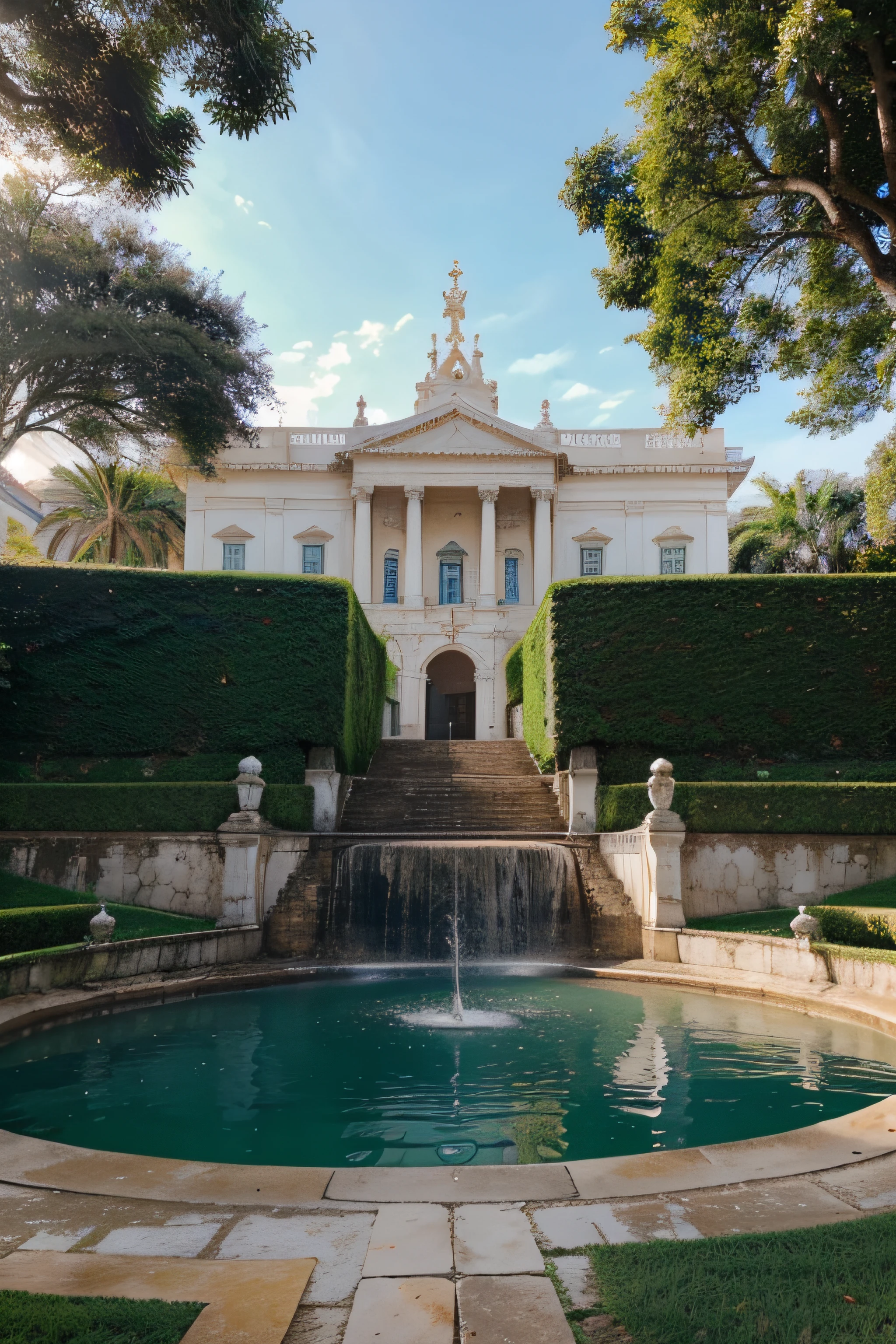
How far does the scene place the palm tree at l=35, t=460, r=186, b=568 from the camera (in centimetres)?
3341

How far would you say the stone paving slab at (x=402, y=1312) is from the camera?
117 inches

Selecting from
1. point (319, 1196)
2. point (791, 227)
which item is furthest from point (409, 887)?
point (791, 227)

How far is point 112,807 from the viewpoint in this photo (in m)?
14.8

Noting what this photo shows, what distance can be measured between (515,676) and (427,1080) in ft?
73.3

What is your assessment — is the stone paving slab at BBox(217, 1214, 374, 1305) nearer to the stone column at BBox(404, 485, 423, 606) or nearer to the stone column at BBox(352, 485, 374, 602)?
the stone column at BBox(404, 485, 423, 606)

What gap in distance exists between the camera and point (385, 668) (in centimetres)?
2825

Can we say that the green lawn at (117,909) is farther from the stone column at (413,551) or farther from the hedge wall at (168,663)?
the stone column at (413,551)

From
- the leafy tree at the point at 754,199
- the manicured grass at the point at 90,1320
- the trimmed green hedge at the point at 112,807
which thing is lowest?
the manicured grass at the point at 90,1320

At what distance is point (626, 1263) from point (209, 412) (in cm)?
2018

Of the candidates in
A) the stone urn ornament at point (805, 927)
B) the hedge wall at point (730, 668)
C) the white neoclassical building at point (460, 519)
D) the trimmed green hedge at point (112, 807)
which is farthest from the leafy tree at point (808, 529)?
the trimmed green hedge at point (112, 807)

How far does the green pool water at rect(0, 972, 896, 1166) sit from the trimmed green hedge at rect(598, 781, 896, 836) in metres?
4.58

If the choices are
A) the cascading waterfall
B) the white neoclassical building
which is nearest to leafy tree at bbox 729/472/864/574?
the white neoclassical building

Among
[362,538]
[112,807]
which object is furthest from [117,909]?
[362,538]

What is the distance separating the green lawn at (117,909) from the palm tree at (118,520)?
63.4 feet
